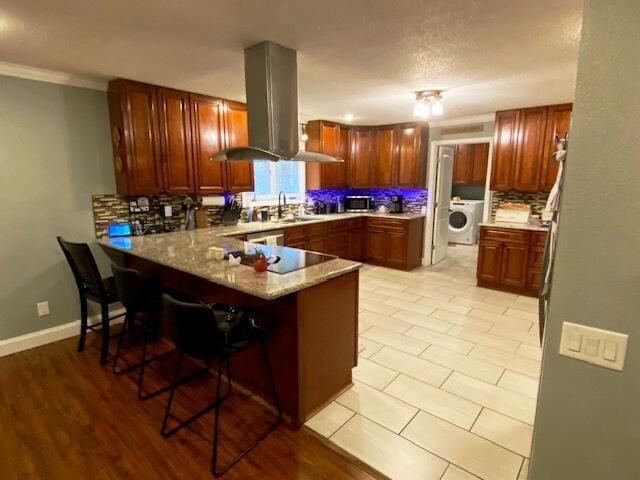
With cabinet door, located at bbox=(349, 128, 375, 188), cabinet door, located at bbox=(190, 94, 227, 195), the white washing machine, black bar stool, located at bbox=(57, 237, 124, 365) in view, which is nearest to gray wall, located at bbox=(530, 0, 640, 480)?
black bar stool, located at bbox=(57, 237, 124, 365)

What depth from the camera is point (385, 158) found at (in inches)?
226

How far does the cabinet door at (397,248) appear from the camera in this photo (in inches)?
212

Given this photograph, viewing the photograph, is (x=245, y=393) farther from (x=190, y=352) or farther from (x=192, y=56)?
(x=192, y=56)

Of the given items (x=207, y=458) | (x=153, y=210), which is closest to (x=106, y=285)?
(x=153, y=210)

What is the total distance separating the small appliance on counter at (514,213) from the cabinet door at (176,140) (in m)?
4.07

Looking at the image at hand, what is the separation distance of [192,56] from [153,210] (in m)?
1.78

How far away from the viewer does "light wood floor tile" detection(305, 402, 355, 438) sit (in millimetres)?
2053

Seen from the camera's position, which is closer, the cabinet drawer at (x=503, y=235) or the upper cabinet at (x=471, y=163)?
the cabinet drawer at (x=503, y=235)

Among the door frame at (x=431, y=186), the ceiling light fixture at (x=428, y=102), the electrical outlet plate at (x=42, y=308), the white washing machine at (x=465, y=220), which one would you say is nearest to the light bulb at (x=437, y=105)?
the ceiling light fixture at (x=428, y=102)

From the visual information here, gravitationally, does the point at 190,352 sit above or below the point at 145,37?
below

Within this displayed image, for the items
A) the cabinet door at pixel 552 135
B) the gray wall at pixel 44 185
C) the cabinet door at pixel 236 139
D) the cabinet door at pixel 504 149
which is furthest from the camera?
the cabinet door at pixel 504 149

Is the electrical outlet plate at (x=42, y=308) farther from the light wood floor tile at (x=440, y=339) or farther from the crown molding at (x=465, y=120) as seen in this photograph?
the crown molding at (x=465, y=120)

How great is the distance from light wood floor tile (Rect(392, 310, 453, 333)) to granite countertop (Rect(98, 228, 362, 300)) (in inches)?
61.1

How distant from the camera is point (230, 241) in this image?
10.4ft
